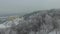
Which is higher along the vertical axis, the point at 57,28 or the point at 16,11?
the point at 16,11

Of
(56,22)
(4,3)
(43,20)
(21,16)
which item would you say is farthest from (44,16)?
(4,3)

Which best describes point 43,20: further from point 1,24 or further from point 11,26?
point 1,24

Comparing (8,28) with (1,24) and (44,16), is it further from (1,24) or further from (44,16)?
(44,16)

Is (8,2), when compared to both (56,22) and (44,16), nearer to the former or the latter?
(44,16)

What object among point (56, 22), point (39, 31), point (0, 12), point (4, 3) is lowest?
point (39, 31)

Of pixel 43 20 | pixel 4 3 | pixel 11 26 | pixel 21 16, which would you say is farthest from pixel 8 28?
pixel 43 20

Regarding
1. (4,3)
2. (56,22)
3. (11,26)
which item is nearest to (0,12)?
(4,3)

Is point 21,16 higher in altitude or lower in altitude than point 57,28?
higher

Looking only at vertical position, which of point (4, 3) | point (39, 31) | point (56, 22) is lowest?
point (39, 31)
